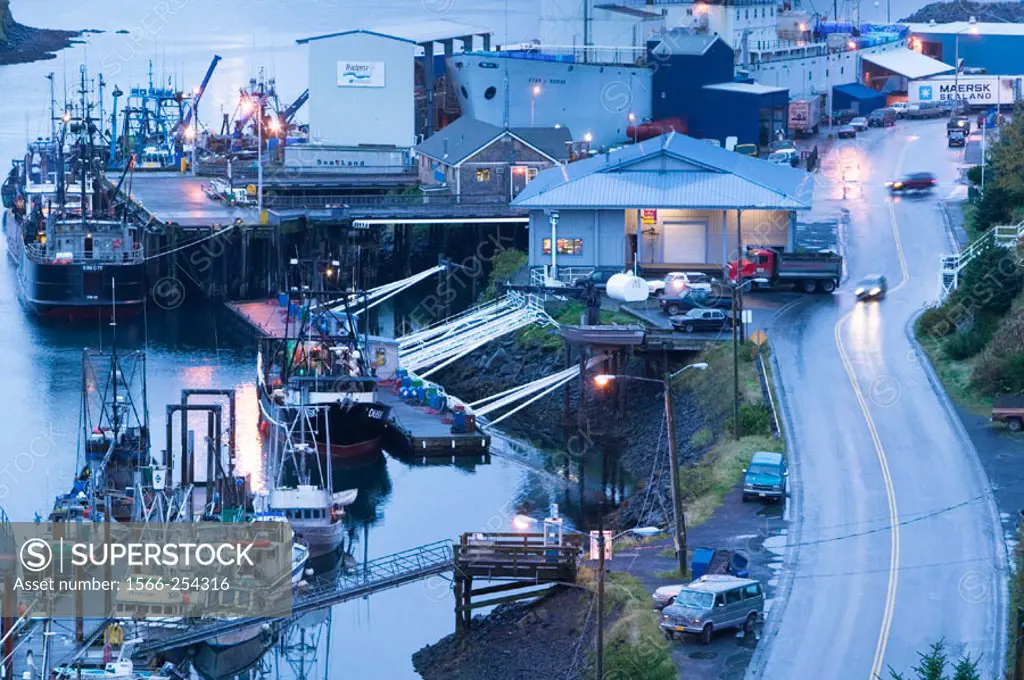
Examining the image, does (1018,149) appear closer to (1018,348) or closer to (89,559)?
(1018,348)

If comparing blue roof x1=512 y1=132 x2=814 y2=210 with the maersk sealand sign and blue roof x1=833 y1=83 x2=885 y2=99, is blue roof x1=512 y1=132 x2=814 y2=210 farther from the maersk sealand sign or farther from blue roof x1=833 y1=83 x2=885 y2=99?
the maersk sealand sign

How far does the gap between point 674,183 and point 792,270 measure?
247 inches

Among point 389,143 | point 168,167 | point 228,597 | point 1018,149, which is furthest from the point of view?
point 168,167

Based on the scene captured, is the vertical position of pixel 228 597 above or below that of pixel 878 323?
below

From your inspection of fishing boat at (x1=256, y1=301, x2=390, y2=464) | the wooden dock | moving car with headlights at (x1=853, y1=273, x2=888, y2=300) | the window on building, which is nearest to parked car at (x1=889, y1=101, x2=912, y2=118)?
the window on building

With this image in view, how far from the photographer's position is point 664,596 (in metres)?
35.5

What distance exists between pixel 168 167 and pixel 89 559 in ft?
217

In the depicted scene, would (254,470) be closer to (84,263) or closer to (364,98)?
(84,263)

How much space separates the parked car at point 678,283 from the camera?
59844 mm

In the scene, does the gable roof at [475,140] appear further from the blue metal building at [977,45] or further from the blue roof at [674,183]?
the blue metal building at [977,45]

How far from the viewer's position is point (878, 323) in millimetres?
57281

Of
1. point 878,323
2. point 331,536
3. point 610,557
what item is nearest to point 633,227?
point 878,323

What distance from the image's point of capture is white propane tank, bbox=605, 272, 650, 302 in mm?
60125

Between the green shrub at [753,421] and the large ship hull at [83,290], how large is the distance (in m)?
34.1
